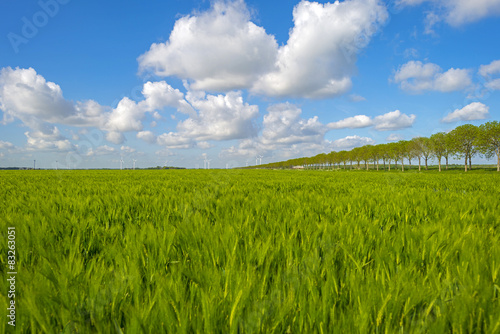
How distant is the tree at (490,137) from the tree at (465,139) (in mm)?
1286

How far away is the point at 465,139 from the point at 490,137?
221 inches

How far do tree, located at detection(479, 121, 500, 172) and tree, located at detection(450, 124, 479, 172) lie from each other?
4.22 ft

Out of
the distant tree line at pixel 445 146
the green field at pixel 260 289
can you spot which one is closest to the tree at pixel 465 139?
the distant tree line at pixel 445 146

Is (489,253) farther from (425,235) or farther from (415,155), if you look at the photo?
(415,155)

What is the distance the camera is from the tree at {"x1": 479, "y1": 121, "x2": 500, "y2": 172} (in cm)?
5495

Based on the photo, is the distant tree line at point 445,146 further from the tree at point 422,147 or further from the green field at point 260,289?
the green field at point 260,289

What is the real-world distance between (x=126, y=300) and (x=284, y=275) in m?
0.79

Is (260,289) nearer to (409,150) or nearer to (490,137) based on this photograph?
(490,137)

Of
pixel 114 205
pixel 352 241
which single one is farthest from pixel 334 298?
pixel 114 205

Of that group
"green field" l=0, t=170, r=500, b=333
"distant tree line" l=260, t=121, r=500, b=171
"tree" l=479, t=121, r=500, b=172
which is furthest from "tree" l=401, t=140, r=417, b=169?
"green field" l=0, t=170, r=500, b=333

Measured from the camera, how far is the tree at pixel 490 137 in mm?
54953

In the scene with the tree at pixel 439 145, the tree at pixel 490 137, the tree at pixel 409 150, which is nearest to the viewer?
the tree at pixel 490 137

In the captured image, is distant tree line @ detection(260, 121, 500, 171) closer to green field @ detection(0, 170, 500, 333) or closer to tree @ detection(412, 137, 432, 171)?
tree @ detection(412, 137, 432, 171)

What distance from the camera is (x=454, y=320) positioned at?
0.95m
